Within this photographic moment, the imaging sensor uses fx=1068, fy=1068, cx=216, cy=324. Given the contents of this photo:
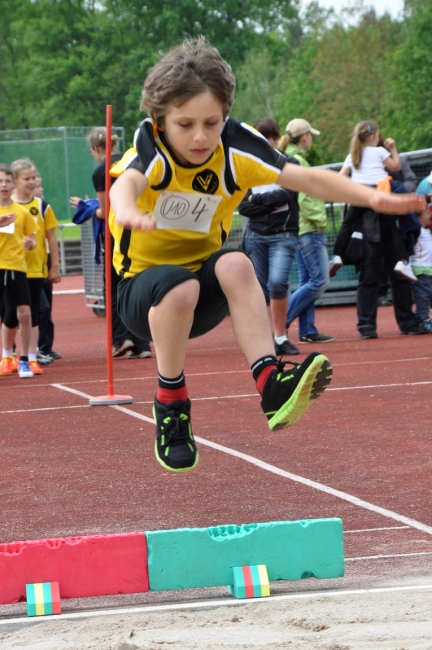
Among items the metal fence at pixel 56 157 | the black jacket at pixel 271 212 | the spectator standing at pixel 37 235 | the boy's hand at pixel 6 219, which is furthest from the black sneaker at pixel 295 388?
the metal fence at pixel 56 157

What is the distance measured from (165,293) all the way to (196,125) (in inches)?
26.6

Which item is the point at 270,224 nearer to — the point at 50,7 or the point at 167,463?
Answer: the point at 167,463

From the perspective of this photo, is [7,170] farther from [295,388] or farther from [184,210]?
[295,388]

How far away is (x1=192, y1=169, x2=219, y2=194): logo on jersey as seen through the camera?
4.42 meters

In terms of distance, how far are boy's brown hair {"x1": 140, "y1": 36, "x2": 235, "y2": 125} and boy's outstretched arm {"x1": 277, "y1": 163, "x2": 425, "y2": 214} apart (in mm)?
420

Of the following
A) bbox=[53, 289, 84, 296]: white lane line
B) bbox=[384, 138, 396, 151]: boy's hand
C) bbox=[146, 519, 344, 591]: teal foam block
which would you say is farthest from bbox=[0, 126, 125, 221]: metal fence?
bbox=[146, 519, 344, 591]: teal foam block

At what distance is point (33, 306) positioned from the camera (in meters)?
10.7

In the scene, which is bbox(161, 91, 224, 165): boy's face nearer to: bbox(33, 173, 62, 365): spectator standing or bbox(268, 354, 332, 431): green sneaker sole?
bbox(268, 354, 332, 431): green sneaker sole

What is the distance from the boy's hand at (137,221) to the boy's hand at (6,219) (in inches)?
228

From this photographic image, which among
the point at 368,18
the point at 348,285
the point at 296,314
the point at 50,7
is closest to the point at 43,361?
the point at 296,314

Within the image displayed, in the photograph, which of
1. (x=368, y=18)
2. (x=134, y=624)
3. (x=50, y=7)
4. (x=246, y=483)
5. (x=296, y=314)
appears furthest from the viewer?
(x=50, y=7)

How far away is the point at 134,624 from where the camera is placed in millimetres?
3998

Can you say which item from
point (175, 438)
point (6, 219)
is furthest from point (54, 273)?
point (175, 438)

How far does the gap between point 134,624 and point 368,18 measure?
56.9m
